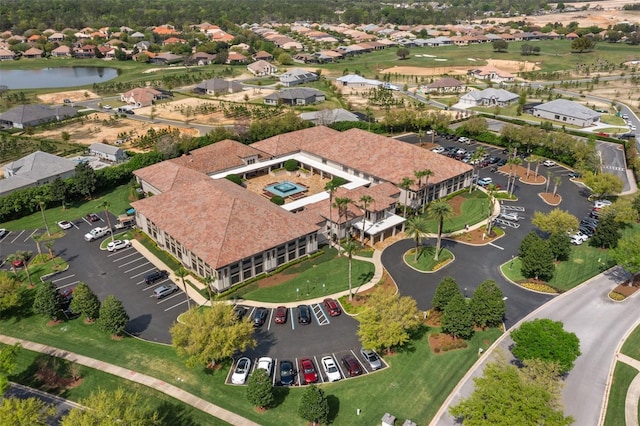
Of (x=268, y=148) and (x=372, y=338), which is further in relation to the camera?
(x=268, y=148)

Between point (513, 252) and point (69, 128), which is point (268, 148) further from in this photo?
point (69, 128)

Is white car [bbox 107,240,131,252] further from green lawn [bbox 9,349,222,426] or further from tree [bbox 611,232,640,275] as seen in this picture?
tree [bbox 611,232,640,275]

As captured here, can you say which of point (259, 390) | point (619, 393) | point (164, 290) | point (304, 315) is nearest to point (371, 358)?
point (304, 315)

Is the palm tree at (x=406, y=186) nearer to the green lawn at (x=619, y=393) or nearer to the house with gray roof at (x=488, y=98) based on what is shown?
the green lawn at (x=619, y=393)

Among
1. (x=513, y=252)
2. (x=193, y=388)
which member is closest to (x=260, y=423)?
(x=193, y=388)

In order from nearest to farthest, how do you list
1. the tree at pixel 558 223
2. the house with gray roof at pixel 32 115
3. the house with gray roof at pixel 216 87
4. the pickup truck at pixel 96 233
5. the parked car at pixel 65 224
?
the tree at pixel 558 223, the pickup truck at pixel 96 233, the parked car at pixel 65 224, the house with gray roof at pixel 32 115, the house with gray roof at pixel 216 87

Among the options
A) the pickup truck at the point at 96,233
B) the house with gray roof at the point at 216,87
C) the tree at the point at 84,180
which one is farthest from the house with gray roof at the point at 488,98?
the pickup truck at the point at 96,233
